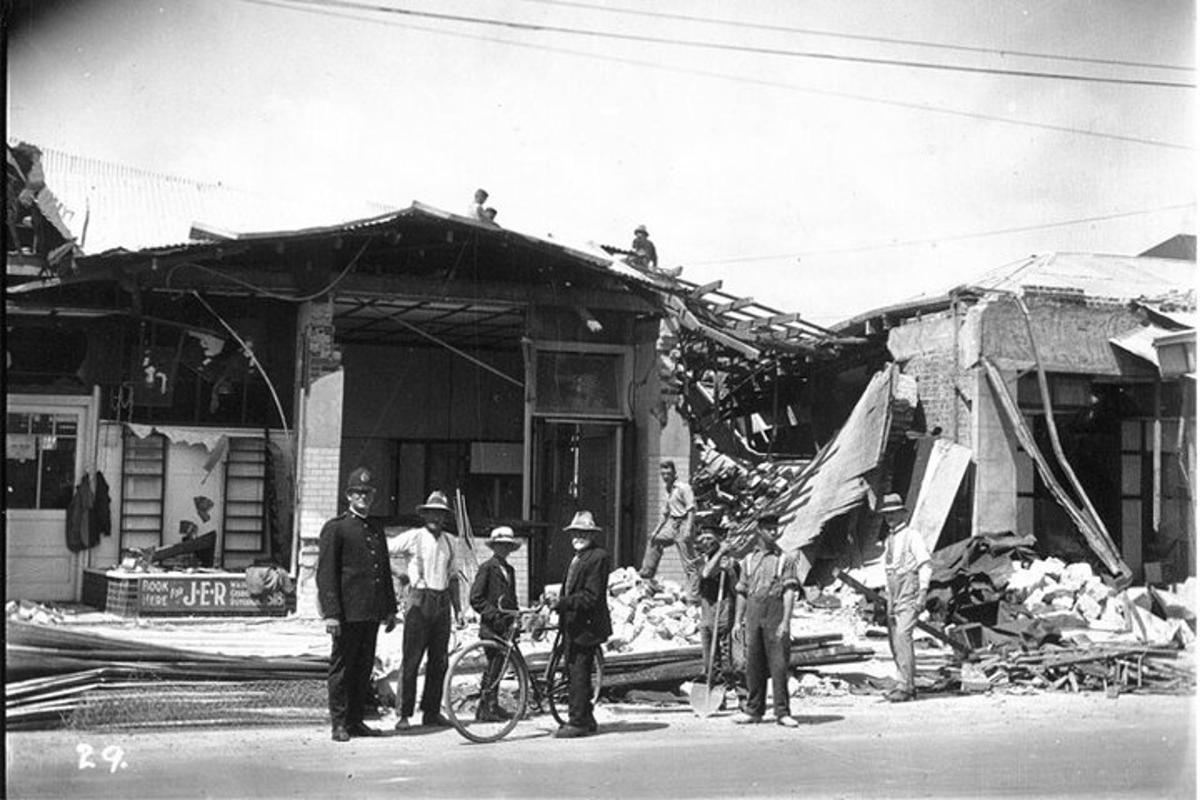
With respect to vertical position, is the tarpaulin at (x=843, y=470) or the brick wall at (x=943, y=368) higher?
the brick wall at (x=943, y=368)

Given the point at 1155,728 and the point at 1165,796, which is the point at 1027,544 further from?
the point at 1165,796

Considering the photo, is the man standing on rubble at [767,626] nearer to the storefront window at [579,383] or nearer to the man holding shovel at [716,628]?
the man holding shovel at [716,628]

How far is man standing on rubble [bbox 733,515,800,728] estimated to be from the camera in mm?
9930

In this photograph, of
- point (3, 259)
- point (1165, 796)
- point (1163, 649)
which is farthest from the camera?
point (1163, 649)

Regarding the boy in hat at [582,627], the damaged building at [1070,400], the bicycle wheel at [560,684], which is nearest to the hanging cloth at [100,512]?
the bicycle wheel at [560,684]

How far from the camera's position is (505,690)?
10.1 metres

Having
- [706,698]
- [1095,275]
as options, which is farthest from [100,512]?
[1095,275]

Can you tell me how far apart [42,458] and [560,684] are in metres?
7.33

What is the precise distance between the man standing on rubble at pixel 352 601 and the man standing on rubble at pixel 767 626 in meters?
2.98

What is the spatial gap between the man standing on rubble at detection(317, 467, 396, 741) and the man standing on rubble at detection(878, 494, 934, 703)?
15.1ft

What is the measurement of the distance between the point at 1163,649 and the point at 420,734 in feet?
23.4

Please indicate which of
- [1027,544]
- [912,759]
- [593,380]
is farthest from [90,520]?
[1027,544]

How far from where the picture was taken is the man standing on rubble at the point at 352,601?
8.80 m

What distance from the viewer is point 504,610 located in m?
9.48
